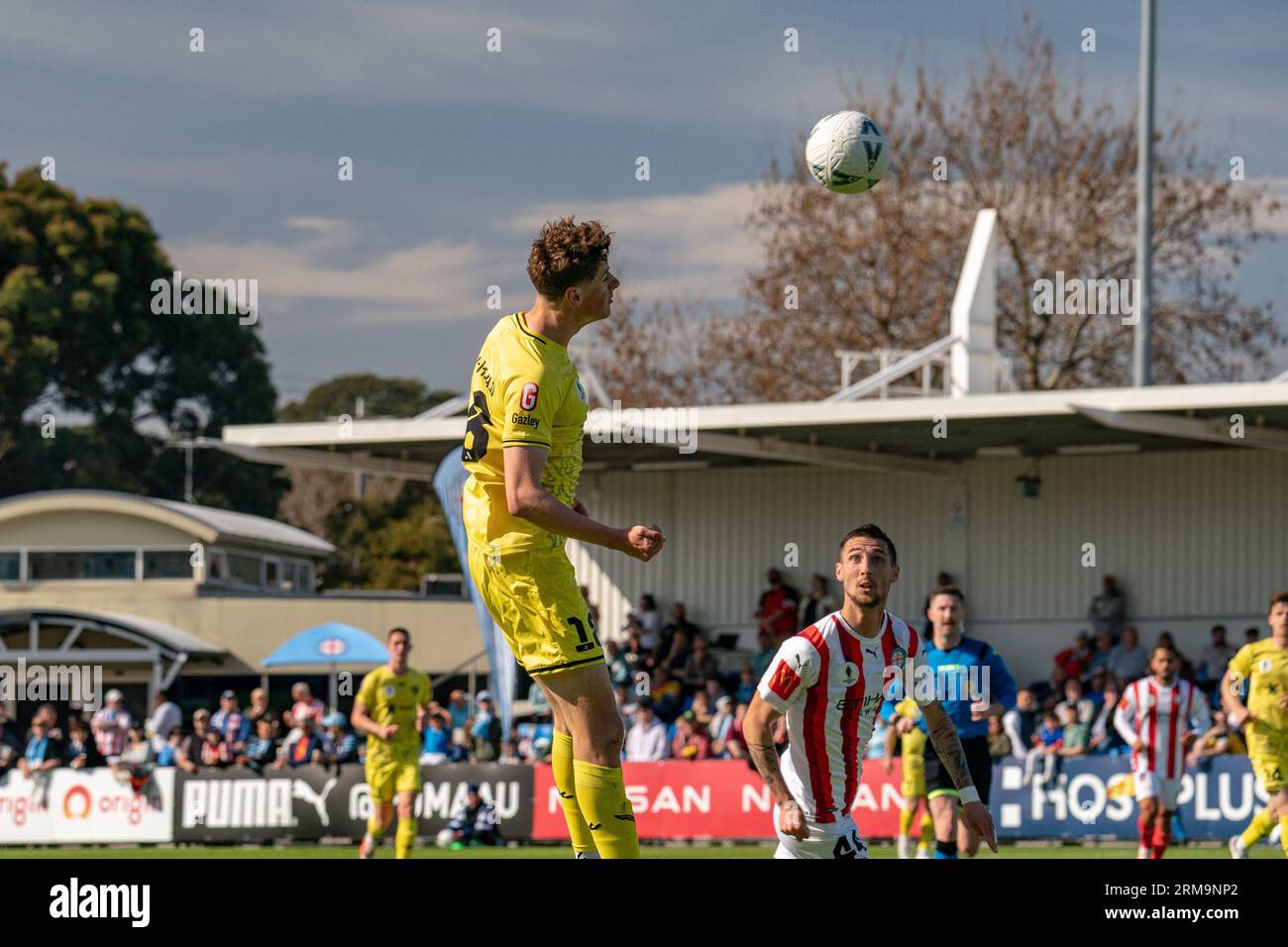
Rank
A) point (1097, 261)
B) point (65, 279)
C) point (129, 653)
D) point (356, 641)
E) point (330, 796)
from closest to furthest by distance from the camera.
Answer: point (330, 796)
point (356, 641)
point (129, 653)
point (1097, 261)
point (65, 279)

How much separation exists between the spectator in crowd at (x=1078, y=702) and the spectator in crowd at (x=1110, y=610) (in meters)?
3.47

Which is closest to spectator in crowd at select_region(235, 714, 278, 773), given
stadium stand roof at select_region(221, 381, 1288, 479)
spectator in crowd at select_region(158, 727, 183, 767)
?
spectator in crowd at select_region(158, 727, 183, 767)

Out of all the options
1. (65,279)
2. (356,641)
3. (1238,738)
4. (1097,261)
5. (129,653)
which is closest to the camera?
(1238,738)

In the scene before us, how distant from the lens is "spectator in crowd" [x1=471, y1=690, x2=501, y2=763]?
24344 mm

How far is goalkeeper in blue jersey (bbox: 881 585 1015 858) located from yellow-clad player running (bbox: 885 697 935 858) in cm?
250

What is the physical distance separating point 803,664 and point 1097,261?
35.2 m

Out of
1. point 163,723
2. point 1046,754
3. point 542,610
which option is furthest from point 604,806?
point 163,723

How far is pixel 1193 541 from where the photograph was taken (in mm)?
26953

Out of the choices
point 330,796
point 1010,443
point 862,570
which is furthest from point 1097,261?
point 862,570

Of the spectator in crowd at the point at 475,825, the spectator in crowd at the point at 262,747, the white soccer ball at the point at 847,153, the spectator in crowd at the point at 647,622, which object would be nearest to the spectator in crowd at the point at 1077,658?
the spectator in crowd at the point at 647,622

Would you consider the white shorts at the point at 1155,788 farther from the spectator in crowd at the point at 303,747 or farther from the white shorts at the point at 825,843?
the spectator in crowd at the point at 303,747

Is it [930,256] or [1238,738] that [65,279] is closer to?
[930,256]

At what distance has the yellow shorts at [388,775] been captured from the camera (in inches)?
Answer: 690

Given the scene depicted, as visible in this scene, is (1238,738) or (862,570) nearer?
(862,570)
